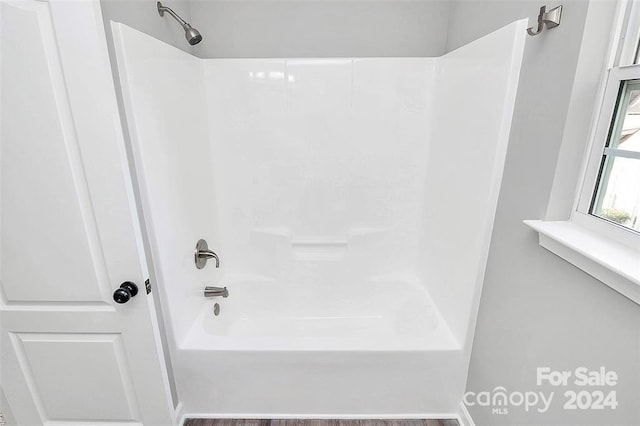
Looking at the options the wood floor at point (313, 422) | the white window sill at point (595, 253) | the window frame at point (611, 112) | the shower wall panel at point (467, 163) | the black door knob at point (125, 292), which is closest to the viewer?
the white window sill at point (595, 253)

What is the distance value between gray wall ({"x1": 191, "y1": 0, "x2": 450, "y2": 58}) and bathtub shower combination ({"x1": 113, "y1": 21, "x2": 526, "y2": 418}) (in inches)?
4.7

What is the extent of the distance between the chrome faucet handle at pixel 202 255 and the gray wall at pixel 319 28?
1.16m

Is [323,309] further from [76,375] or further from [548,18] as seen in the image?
[548,18]

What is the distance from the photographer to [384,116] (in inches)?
75.5

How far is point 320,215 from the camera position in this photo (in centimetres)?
209

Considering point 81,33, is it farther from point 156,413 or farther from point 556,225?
point 556,225

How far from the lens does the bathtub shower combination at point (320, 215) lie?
136 centimetres

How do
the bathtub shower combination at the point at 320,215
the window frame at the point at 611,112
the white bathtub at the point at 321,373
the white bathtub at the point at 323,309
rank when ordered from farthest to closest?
the white bathtub at the point at 323,309
the white bathtub at the point at 321,373
the bathtub shower combination at the point at 320,215
the window frame at the point at 611,112

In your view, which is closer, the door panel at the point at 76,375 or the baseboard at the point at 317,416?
the door panel at the point at 76,375

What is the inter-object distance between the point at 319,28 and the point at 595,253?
5.82 ft

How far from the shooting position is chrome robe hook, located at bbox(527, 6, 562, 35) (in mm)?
970

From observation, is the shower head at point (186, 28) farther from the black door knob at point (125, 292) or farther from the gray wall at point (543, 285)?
the gray wall at point (543, 285)

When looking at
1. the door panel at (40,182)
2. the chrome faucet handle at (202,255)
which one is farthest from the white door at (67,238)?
the chrome faucet handle at (202,255)

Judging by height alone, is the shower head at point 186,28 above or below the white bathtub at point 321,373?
above
